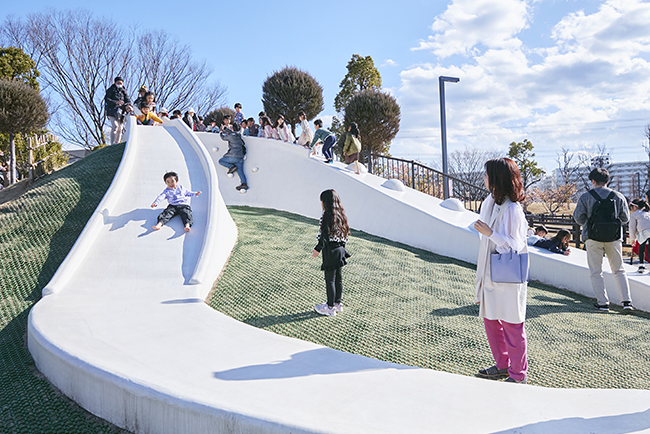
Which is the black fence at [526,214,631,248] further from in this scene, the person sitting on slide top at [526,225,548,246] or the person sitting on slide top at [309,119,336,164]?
the person sitting on slide top at [309,119,336,164]

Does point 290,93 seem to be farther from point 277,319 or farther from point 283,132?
point 277,319

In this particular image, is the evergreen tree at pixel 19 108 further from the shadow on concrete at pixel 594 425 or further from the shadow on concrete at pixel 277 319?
the shadow on concrete at pixel 594 425

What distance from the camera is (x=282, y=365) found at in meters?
2.74

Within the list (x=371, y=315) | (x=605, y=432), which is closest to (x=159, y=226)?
(x=371, y=315)

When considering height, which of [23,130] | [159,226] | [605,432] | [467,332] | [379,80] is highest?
[379,80]

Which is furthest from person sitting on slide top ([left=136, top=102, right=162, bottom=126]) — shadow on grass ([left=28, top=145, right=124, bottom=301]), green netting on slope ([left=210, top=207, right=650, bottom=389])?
green netting on slope ([left=210, top=207, right=650, bottom=389])

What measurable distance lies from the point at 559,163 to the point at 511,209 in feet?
173

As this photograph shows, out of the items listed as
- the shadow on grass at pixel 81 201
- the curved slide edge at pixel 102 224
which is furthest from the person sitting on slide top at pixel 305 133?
the shadow on grass at pixel 81 201

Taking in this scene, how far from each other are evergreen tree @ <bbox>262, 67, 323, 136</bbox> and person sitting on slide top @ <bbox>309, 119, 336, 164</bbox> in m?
9.91

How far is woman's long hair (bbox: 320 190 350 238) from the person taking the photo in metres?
4.20

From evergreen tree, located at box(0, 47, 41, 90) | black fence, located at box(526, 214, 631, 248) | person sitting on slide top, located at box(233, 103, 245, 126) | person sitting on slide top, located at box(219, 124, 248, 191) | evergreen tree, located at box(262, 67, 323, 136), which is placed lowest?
black fence, located at box(526, 214, 631, 248)

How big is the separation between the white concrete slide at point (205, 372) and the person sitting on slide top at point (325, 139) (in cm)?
550

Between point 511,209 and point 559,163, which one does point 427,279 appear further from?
point 559,163

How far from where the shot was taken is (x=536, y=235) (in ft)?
26.2
